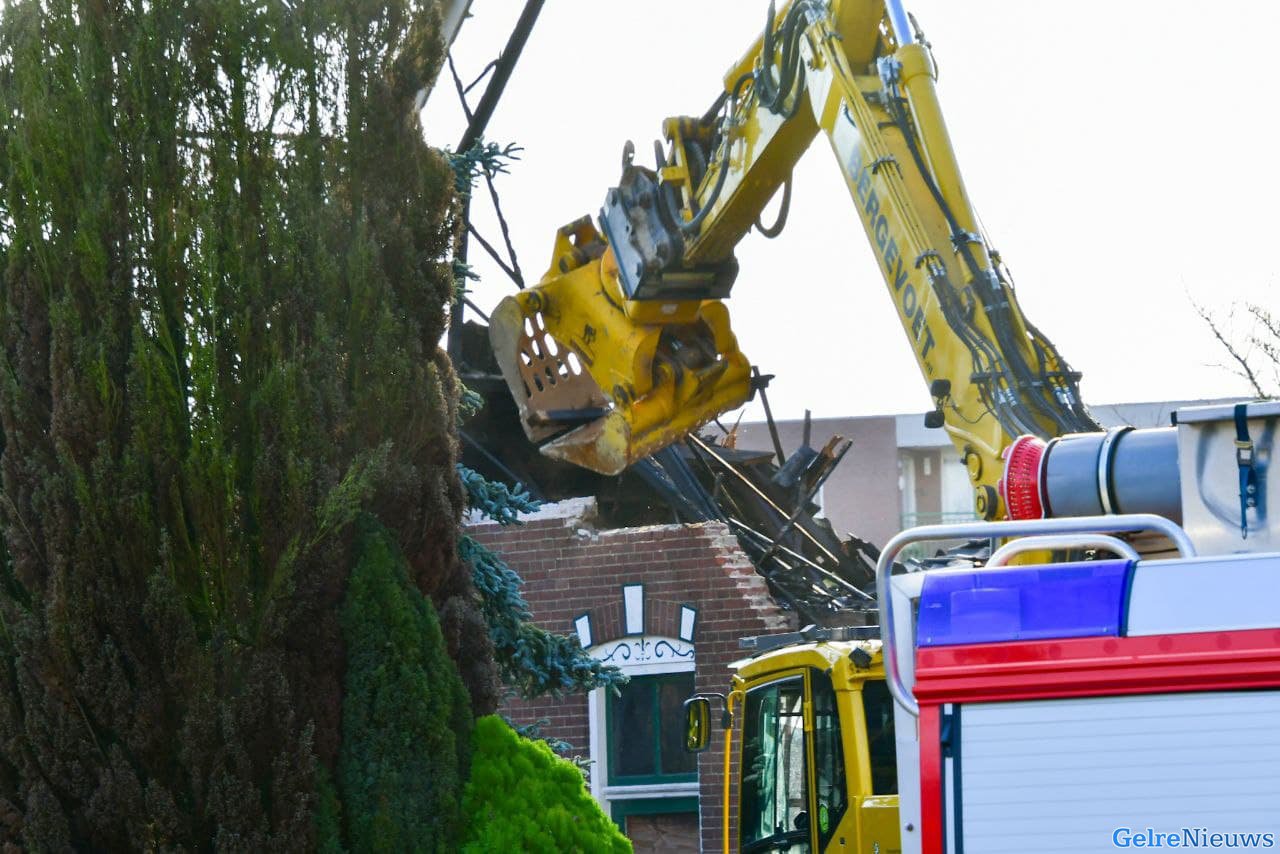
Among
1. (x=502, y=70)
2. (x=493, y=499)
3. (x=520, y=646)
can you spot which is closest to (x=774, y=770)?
(x=520, y=646)

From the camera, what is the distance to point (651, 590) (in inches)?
556

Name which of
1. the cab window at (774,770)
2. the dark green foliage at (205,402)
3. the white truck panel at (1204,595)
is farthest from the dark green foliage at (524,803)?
the white truck panel at (1204,595)

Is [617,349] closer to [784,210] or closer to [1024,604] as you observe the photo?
[784,210]

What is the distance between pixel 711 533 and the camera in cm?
1405

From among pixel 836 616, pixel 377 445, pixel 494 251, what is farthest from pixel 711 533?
pixel 377 445

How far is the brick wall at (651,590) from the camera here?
13797 mm

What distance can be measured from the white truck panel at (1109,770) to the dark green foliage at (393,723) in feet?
8.63

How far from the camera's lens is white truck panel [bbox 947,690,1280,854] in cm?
386

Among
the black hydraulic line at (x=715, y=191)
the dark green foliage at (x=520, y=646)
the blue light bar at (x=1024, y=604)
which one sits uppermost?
the black hydraulic line at (x=715, y=191)

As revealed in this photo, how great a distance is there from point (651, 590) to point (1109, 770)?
10184mm

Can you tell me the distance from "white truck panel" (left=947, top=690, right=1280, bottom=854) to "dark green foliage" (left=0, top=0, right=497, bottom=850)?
2.75 m

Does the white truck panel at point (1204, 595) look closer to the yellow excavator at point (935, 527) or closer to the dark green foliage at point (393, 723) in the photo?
the yellow excavator at point (935, 527)

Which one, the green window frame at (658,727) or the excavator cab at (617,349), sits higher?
the excavator cab at (617,349)

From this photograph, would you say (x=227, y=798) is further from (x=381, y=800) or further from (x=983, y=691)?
(x=983, y=691)
